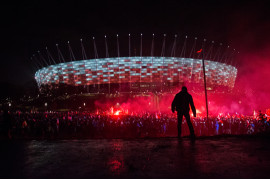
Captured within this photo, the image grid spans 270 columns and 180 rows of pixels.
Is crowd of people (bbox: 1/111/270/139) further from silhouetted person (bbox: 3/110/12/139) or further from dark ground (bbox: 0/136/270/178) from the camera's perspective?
dark ground (bbox: 0/136/270/178)

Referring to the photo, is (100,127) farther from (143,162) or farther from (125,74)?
(125,74)

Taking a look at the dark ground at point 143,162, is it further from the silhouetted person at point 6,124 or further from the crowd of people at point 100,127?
the crowd of people at point 100,127

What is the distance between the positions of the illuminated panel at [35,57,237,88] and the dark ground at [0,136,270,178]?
60.4 metres

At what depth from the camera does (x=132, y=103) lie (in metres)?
61.2

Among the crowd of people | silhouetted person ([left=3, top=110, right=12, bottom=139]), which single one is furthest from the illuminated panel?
silhouetted person ([left=3, top=110, right=12, bottom=139])

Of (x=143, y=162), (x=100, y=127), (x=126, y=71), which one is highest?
(x=126, y=71)

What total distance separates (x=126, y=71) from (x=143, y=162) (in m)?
61.5

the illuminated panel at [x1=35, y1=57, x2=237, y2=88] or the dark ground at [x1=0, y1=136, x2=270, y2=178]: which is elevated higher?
the illuminated panel at [x1=35, y1=57, x2=237, y2=88]

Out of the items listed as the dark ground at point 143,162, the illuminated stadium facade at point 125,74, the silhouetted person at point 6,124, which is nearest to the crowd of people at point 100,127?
the silhouetted person at point 6,124

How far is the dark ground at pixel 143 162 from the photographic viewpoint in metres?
2.65

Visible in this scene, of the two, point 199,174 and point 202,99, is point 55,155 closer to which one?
point 199,174

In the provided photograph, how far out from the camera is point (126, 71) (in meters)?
64.1

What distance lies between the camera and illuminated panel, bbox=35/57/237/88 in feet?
210

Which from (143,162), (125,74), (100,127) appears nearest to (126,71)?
(125,74)
